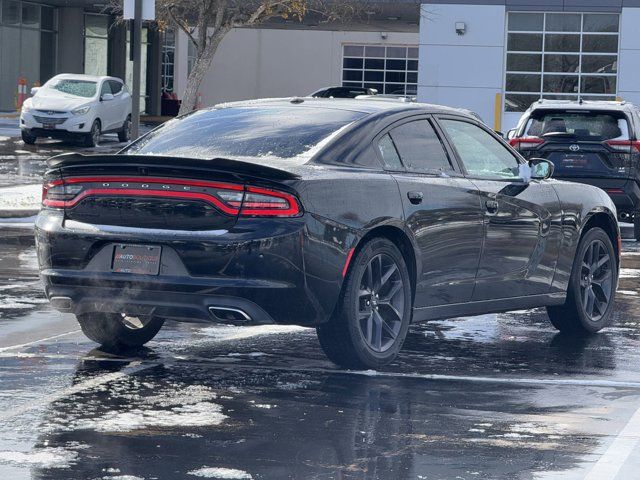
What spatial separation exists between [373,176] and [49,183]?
5.79 feet

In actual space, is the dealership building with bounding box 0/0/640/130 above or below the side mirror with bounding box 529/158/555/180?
above

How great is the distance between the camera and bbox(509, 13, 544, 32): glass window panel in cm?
3888

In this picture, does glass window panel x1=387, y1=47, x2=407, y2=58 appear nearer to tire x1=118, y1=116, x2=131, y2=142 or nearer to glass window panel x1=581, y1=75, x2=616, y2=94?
glass window panel x1=581, y1=75, x2=616, y2=94

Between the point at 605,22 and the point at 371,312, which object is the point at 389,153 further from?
the point at 605,22

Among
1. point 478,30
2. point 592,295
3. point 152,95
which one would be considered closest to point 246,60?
point 152,95

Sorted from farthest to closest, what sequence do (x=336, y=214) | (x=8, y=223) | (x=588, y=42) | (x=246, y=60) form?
(x=246, y=60) < (x=588, y=42) < (x=8, y=223) < (x=336, y=214)

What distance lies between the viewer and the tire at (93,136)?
34.7 meters

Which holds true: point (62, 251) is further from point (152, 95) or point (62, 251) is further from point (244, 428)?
point (152, 95)

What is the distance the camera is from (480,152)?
9688 mm

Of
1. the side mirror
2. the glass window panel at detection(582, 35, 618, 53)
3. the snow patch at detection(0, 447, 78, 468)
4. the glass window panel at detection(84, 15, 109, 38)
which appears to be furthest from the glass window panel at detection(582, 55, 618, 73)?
the snow patch at detection(0, 447, 78, 468)

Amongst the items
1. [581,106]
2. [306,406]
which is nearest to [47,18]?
[581,106]

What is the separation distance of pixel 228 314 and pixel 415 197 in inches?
56.1

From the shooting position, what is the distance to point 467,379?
837 cm

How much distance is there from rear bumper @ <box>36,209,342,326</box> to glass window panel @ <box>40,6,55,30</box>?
45.7m
